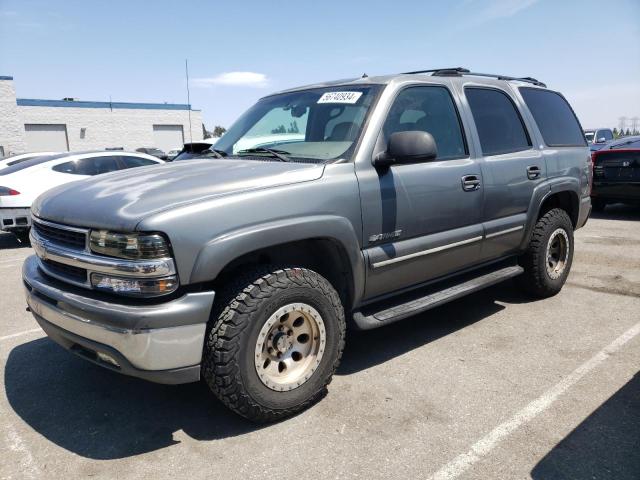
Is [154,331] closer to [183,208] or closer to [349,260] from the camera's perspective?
[183,208]

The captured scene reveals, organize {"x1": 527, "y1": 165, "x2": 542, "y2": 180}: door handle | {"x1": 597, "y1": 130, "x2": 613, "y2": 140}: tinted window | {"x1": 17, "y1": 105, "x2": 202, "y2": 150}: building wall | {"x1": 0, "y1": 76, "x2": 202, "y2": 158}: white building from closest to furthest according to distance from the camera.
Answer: {"x1": 527, "y1": 165, "x2": 542, "y2": 180}: door handle, {"x1": 597, "y1": 130, "x2": 613, "y2": 140}: tinted window, {"x1": 0, "y1": 76, "x2": 202, "y2": 158}: white building, {"x1": 17, "y1": 105, "x2": 202, "y2": 150}: building wall

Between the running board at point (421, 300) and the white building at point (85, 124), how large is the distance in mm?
31478

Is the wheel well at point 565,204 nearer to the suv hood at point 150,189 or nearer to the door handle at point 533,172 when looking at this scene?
the door handle at point 533,172

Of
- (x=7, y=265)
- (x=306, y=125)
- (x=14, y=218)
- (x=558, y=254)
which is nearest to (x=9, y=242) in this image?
(x=14, y=218)

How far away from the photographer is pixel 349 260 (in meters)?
3.02

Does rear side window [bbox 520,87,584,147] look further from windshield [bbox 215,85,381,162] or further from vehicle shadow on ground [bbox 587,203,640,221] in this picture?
vehicle shadow on ground [bbox 587,203,640,221]

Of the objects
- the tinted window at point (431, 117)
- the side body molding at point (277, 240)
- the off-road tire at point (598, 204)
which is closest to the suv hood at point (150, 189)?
the side body molding at point (277, 240)

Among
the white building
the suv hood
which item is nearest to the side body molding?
the suv hood

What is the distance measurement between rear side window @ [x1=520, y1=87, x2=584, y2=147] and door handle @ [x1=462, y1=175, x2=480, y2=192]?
1388mm

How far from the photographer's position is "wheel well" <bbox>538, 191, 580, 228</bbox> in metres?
4.84

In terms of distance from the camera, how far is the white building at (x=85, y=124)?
30.1 metres

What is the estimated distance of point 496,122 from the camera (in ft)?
13.9

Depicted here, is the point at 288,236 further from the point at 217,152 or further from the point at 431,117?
the point at 431,117

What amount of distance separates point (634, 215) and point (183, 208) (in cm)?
1067
